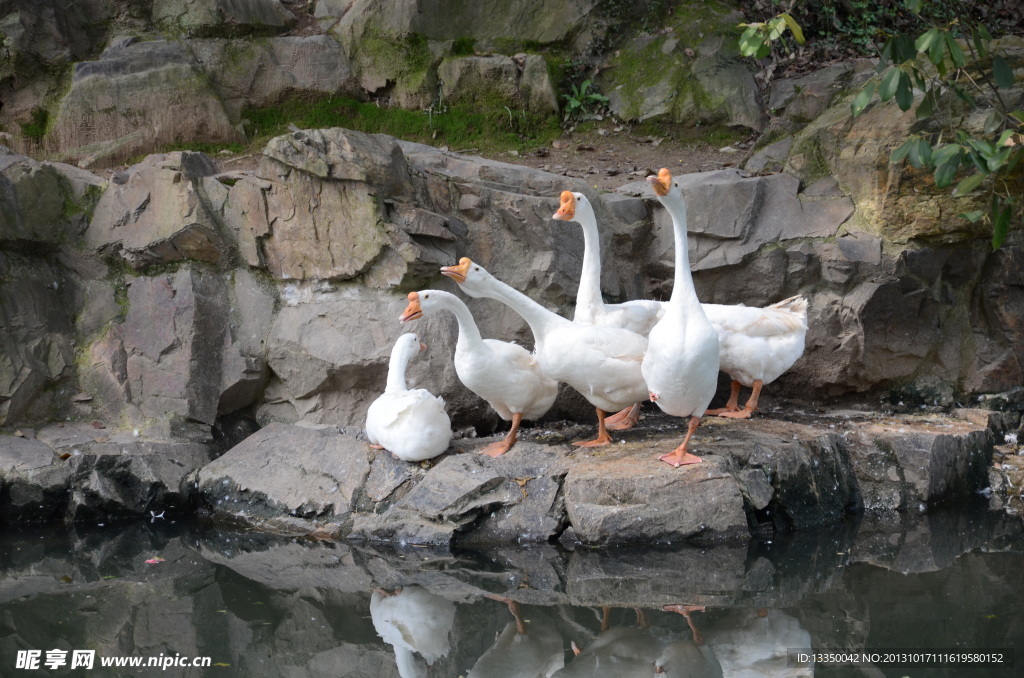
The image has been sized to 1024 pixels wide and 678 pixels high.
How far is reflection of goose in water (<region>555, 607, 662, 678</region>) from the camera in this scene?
455cm

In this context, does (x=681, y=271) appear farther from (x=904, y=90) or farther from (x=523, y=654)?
(x=523, y=654)

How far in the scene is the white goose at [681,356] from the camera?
611cm

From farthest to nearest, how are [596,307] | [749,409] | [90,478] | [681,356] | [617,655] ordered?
[749,409]
[596,307]
[90,478]
[681,356]
[617,655]

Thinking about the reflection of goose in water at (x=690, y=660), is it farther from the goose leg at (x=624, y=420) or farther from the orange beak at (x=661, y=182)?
the orange beak at (x=661, y=182)

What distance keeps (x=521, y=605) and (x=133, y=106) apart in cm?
718

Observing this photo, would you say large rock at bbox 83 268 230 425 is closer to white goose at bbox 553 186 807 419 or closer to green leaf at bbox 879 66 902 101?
white goose at bbox 553 186 807 419

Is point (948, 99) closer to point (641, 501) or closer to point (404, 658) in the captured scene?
point (641, 501)

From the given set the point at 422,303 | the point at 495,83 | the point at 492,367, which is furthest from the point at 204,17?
the point at 492,367

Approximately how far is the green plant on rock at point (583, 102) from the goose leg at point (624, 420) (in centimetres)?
484

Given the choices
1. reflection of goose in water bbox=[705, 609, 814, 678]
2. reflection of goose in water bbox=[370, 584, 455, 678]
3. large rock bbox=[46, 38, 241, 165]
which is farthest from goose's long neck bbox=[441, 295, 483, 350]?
large rock bbox=[46, 38, 241, 165]

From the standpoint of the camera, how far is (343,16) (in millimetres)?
11461

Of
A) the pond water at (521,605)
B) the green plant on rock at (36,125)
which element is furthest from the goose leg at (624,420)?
the green plant on rock at (36,125)

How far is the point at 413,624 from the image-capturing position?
16.9 ft

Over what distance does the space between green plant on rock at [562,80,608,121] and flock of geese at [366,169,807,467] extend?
430 cm
